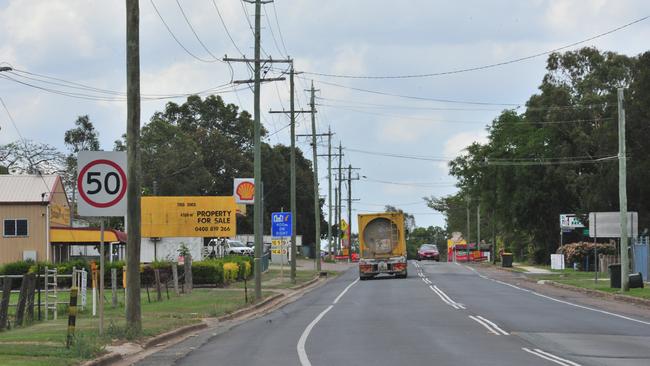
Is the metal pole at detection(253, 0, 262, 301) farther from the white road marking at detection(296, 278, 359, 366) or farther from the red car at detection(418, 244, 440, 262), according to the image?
the red car at detection(418, 244, 440, 262)

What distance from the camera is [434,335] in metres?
18.2

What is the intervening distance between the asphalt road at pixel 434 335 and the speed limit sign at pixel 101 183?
309 centimetres

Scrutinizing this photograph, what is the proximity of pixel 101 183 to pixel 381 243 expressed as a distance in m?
33.2

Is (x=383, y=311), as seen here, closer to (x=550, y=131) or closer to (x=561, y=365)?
(x=561, y=365)

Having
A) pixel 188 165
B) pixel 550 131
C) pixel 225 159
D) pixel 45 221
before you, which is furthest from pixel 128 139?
pixel 225 159

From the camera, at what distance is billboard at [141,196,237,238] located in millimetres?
52188

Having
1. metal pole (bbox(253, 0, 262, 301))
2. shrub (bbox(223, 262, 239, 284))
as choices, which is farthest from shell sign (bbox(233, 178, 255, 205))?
metal pole (bbox(253, 0, 262, 301))

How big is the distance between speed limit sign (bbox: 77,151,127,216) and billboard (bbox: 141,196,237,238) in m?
35.6

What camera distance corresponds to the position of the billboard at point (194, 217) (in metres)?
52.2

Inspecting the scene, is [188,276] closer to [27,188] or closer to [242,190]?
[242,190]

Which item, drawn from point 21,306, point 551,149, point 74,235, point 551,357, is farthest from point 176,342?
point 551,149

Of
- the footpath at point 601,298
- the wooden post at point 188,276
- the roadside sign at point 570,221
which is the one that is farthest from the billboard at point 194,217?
the roadside sign at point 570,221

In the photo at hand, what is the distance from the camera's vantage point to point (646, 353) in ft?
49.6

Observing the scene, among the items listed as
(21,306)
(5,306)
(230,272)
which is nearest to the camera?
(5,306)
